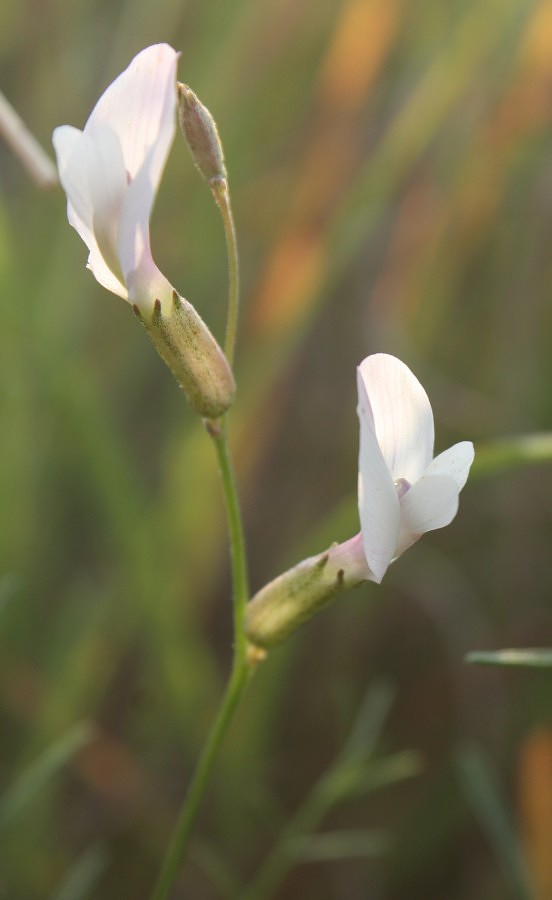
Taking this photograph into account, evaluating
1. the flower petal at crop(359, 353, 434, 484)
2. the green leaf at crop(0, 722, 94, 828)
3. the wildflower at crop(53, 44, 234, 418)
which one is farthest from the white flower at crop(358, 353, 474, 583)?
the green leaf at crop(0, 722, 94, 828)

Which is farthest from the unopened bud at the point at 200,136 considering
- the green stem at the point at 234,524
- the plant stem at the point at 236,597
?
the green stem at the point at 234,524

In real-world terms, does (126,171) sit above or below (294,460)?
above

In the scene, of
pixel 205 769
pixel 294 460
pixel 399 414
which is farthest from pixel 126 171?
pixel 294 460

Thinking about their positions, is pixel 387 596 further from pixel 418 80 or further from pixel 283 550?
pixel 418 80

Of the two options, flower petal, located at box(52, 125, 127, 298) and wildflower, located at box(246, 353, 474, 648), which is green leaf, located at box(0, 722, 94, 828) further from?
flower petal, located at box(52, 125, 127, 298)

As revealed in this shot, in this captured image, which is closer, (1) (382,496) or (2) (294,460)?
(1) (382,496)

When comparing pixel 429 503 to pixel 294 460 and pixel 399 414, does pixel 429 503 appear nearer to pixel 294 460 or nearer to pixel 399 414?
pixel 399 414
